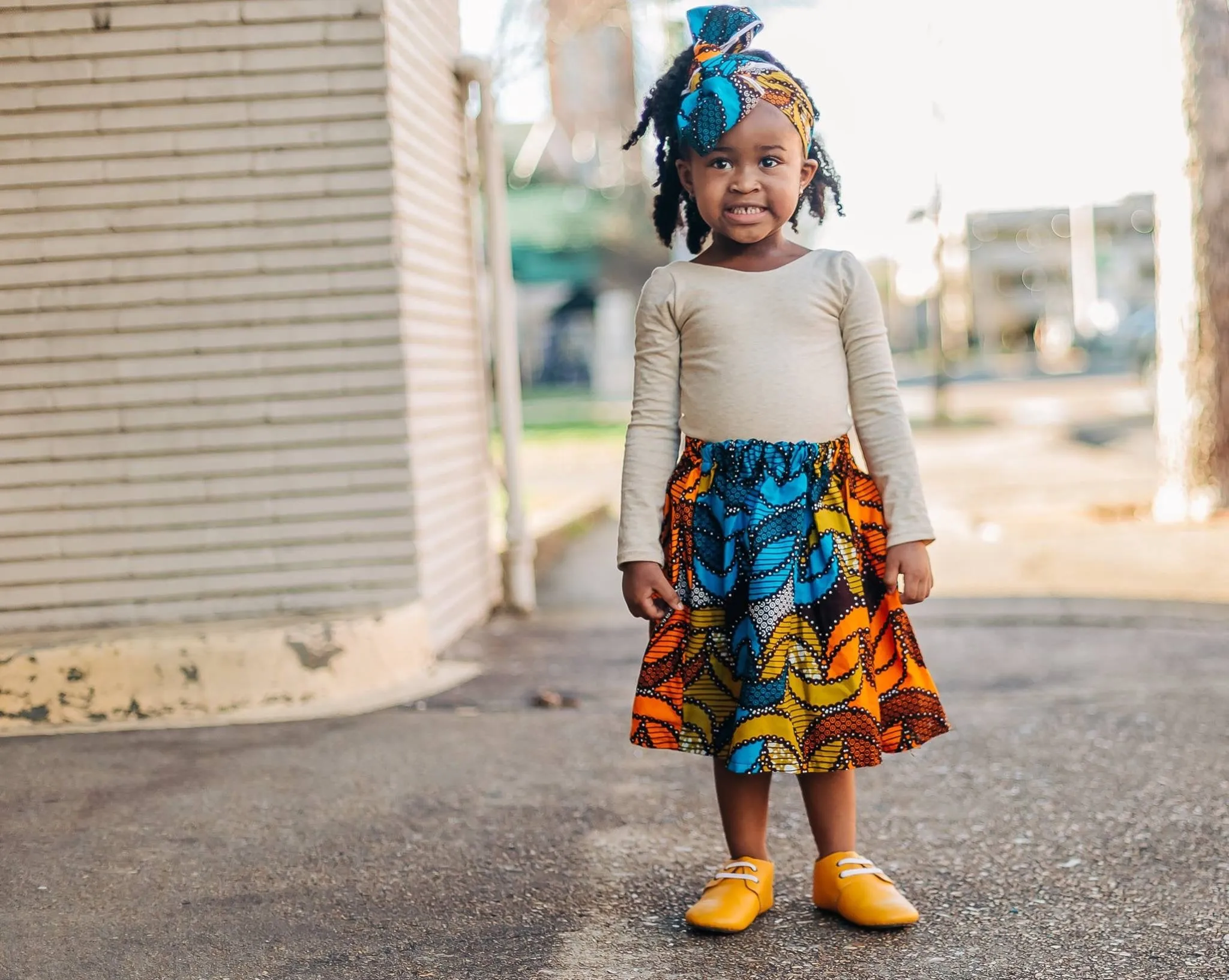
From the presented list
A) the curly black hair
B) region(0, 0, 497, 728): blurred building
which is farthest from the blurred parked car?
the curly black hair

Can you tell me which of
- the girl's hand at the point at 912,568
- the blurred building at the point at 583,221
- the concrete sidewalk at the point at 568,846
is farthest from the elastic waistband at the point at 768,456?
the blurred building at the point at 583,221

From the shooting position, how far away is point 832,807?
3.08 meters

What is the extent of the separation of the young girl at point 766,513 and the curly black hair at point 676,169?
7 cm

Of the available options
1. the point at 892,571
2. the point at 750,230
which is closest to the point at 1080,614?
the point at 892,571

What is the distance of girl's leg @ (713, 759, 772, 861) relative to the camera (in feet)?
10.1

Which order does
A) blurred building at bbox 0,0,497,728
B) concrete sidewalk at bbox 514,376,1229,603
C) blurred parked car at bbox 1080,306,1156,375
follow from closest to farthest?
blurred building at bbox 0,0,497,728
concrete sidewalk at bbox 514,376,1229,603
blurred parked car at bbox 1080,306,1156,375

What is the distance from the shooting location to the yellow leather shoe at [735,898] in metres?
2.95

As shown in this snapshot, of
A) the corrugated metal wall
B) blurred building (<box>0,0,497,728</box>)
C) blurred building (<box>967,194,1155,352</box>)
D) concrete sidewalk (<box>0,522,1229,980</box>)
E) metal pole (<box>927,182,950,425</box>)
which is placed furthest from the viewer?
blurred building (<box>967,194,1155,352</box>)

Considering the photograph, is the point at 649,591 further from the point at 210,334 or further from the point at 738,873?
the point at 210,334

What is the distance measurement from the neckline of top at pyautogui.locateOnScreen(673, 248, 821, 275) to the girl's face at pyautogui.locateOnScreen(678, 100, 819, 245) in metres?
0.06

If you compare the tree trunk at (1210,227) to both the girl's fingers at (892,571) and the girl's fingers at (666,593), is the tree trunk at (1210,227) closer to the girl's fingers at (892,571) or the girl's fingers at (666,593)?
the girl's fingers at (892,571)

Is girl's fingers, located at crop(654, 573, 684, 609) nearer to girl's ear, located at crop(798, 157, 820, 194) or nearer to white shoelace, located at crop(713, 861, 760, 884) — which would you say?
white shoelace, located at crop(713, 861, 760, 884)

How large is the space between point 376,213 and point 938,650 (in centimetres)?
277

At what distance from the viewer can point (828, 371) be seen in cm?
301
